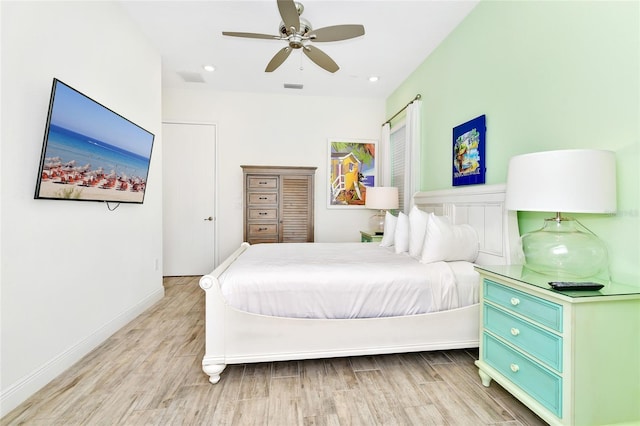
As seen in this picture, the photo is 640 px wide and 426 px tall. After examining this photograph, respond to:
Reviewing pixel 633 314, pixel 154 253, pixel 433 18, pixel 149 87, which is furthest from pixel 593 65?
A: pixel 154 253

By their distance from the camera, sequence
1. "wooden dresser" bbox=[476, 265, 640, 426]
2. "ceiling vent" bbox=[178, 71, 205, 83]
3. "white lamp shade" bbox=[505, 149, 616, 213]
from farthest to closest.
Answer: "ceiling vent" bbox=[178, 71, 205, 83]
"white lamp shade" bbox=[505, 149, 616, 213]
"wooden dresser" bbox=[476, 265, 640, 426]

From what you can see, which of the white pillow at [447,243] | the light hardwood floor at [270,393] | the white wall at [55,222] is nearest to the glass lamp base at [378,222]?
the white pillow at [447,243]

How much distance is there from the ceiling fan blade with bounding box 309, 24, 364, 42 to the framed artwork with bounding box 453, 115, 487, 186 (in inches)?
52.1

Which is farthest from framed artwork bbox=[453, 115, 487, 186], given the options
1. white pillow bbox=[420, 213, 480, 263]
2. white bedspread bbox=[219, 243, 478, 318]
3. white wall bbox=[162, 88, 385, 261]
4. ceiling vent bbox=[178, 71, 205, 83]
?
ceiling vent bbox=[178, 71, 205, 83]

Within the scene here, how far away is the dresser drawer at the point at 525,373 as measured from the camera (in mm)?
1329

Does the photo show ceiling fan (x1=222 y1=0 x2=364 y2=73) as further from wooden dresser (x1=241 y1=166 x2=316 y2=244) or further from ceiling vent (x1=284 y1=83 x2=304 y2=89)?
wooden dresser (x1=241 y1=166 x2=316 y2=244)

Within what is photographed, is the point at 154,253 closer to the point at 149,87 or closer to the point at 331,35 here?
the point at 149,87

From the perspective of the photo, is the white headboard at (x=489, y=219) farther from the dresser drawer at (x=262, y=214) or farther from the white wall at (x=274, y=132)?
the dresser drawer at (x=262, y=214)

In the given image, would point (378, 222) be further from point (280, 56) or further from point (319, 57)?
point (280, 56)

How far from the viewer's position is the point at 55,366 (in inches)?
73.3

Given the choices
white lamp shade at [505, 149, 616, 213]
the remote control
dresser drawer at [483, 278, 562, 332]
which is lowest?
dresser drawer at [483, 278, 562, 332]

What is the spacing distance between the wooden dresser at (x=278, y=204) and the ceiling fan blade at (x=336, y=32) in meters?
2.10

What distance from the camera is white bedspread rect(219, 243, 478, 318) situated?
6.14 feet

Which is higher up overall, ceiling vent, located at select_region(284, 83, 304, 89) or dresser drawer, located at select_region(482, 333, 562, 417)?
ceiling vent, located at select_region(284, 83, 304, 89)
